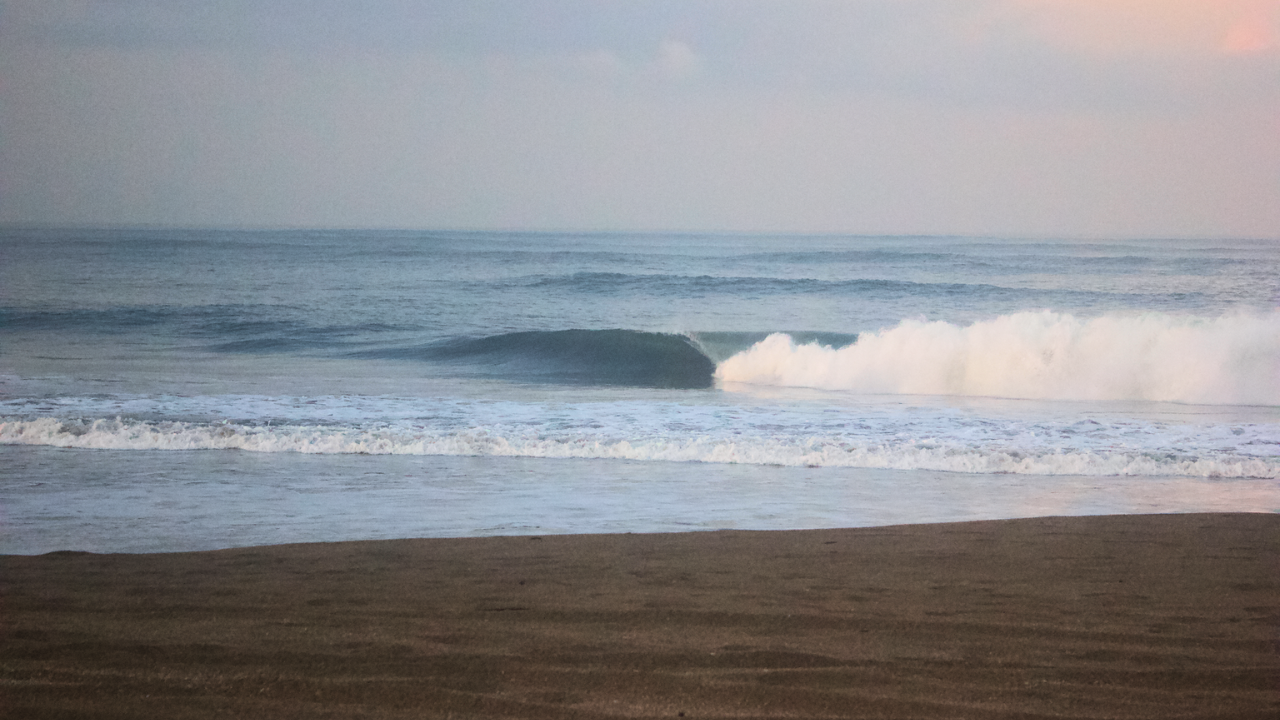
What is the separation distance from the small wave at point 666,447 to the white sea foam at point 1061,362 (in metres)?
4.97

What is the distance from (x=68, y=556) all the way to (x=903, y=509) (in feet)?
17.5

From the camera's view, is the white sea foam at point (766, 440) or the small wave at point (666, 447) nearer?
the small wave at point (666, 447)

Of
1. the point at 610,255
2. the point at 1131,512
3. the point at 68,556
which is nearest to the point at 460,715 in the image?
the point at 68,556

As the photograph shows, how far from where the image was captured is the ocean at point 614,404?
6793 millimetres

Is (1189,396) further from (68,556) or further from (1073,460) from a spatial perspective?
(68,556)

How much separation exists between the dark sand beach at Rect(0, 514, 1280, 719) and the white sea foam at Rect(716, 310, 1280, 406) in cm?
1010

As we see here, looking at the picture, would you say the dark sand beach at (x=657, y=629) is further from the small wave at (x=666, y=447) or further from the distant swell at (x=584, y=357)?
the distant swell at (x=584, y=357)

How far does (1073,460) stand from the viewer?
8492 mm

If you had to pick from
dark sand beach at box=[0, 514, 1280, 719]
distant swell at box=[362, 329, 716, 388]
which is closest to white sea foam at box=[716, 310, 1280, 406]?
distant swell at box=[362, 329, 716, 388]

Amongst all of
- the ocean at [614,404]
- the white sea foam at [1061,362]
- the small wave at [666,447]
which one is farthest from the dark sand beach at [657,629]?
the white sea foam at [1061,362]

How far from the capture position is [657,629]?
3.48 meters

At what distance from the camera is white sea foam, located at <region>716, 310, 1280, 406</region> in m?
14.5

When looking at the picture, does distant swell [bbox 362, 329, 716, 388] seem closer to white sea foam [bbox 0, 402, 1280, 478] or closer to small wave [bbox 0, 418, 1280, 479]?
white sea foam [bbox 0, 402, 1280, 478]

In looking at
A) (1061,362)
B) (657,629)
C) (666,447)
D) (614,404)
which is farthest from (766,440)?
(1061,362)
